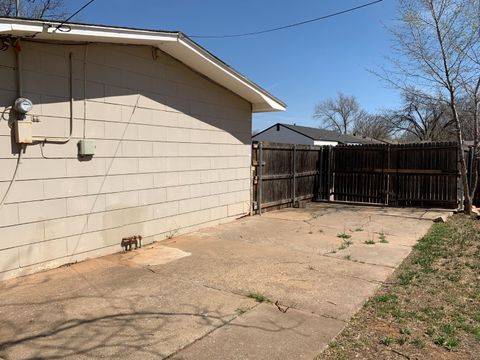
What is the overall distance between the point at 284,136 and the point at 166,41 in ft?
94.3

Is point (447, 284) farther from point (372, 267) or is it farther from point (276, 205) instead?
point (276, 205)

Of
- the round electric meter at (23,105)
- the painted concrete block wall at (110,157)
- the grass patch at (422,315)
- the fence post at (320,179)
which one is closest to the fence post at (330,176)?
the fence post at (320,179)

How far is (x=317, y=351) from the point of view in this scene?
10.3 ft

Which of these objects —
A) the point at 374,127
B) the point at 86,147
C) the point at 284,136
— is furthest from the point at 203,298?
the point at 374,127

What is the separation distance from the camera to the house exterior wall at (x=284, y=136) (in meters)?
32.9

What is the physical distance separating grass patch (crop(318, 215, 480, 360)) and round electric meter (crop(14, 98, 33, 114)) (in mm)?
4110

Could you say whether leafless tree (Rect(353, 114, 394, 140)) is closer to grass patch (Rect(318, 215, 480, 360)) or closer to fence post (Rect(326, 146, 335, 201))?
fence post (Rect(326, 146, 335, 201))

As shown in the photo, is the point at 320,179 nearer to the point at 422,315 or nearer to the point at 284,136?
the point at 422,315

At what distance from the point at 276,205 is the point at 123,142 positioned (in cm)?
541

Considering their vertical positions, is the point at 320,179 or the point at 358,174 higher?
the point at 358,174

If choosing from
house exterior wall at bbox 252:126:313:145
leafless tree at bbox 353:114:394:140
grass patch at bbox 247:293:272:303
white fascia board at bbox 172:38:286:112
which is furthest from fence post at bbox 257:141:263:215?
leafless tree at bbox 353:114:394:140

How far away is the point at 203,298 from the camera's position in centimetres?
422

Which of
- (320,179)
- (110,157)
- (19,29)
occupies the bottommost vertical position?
(320,179)

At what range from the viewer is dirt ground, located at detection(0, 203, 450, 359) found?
10.5ft
